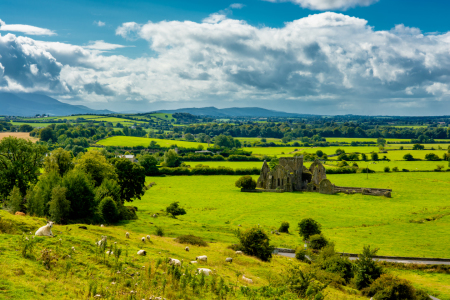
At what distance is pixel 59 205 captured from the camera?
35.7 metres

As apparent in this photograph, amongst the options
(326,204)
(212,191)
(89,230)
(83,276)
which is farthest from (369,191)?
(83,276)

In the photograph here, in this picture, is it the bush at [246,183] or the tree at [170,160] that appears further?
the tree at [170,160]

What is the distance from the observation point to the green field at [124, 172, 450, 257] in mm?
42406

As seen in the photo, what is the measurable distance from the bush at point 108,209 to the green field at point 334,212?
10.4 feet

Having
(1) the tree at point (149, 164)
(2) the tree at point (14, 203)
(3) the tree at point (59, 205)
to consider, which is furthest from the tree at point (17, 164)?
(1) the tree at point (149, 164)

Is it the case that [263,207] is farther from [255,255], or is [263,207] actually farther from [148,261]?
[148,261]

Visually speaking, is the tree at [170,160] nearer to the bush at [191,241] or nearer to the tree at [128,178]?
the tree at [128,178]

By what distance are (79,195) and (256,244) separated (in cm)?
2236

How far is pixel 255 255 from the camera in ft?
107

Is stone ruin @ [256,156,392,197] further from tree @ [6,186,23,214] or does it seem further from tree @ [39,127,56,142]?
tree @ [39,127,56,142]

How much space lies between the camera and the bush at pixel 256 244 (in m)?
32.4

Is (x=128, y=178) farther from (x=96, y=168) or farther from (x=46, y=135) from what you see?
(x=46, y=135)

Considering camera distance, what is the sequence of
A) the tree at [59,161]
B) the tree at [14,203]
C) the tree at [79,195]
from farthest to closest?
the tree at [59,161]
the tree at [79,195]
the tree at [14,203]

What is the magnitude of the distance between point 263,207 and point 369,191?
31.6 metres
